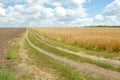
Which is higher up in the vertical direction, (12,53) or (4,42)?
(12,53)

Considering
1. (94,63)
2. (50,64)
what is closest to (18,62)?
(50,64)

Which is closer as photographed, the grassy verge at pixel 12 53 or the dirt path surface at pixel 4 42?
the dirt path surface at pixel 4 42

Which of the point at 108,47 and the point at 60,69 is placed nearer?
the point at 60,69

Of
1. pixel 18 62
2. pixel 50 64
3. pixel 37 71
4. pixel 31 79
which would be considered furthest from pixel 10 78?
pixel 18 62

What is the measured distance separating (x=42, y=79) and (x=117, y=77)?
4.05 meters

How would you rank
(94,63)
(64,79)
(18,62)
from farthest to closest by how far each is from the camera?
(18,62) < (94,63) < (64,79)

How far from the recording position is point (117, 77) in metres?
13.1

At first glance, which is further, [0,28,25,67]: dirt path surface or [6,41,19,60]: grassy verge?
[6,41,19,60]: grassy verge

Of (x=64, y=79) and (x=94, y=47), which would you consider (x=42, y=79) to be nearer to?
(x=64, y=79)

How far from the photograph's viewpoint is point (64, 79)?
510 inches

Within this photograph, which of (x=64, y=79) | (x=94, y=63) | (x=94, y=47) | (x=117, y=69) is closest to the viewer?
(x=64, y=79)

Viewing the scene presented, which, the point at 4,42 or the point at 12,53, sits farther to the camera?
the point at 4,42

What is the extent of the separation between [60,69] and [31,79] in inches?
101

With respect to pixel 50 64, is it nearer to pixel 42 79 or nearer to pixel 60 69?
pixel 60 69
